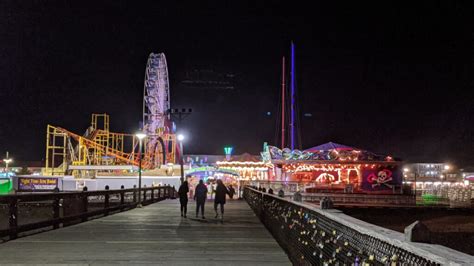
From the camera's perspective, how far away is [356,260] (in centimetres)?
424

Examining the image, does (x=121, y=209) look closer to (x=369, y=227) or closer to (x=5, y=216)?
(x=5, y=216)

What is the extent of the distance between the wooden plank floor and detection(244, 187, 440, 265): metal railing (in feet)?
2.45

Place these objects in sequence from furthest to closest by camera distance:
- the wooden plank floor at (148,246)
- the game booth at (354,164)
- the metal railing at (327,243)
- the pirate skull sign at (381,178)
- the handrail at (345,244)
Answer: the pirate skull sign at (381,178)
the game booth at (354,164)
the wooden plank floor at (148,246)
the metal railing at (327,243)
the handrail at (345,244)

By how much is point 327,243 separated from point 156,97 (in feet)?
201

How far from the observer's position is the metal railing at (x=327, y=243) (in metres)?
3.40

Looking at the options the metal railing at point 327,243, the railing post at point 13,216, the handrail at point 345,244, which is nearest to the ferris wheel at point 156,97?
the railing post at point 13,216

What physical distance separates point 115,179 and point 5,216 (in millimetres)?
44781

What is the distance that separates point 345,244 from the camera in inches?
190

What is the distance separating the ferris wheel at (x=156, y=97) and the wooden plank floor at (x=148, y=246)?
49.8 metres

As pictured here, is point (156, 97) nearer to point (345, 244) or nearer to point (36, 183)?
point (36, 183)

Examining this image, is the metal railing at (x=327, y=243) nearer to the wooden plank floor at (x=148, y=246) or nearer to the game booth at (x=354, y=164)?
the wooden plank floor at (x=148, y=246)

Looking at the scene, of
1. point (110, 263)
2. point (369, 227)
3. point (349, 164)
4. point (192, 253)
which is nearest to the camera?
point (369, 227)

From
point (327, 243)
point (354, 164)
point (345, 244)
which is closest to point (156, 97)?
point (354, 164)

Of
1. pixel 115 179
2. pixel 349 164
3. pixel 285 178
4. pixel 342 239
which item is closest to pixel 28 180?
pixel 115 179
